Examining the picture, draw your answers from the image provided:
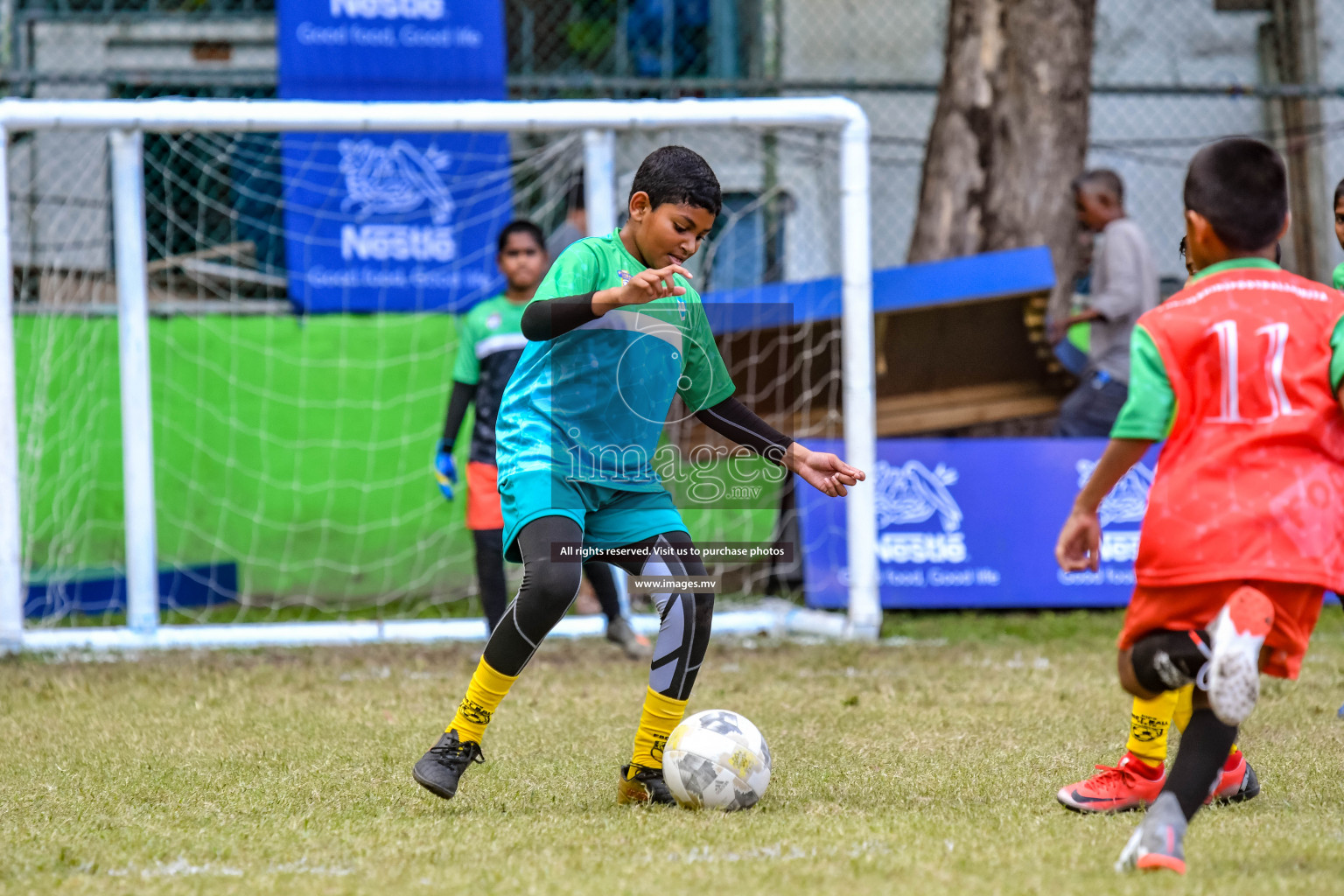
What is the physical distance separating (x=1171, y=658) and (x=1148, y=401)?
1.63 ft

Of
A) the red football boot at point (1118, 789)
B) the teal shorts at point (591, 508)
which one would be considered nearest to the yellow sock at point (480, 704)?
the teal shorts at point (591, 508)

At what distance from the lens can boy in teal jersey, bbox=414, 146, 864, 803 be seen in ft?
11.1

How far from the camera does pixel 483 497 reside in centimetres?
603

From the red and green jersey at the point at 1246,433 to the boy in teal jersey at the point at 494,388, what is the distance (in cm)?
348

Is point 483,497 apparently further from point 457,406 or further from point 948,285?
point 948,285

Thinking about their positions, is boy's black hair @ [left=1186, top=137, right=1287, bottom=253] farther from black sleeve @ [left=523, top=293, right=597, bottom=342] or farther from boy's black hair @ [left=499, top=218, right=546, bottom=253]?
boy's black hair @ [left=499, top=218, right=546, bottom=253]

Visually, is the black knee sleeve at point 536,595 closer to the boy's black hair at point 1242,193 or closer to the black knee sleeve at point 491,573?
the boy's black hair at point 1242,193

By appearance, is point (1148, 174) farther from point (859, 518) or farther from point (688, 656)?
point (688, 656)

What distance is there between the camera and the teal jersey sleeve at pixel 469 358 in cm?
609

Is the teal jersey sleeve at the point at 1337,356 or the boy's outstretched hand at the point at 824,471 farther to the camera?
the boy's outstretched hand at the point at 824,471

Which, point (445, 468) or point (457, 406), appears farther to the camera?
point (445, 468)

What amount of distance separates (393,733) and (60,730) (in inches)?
43.6

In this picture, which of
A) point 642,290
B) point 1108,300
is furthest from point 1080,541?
point 1108,300

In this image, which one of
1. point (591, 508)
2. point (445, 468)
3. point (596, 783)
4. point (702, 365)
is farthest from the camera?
point (445, 468)
